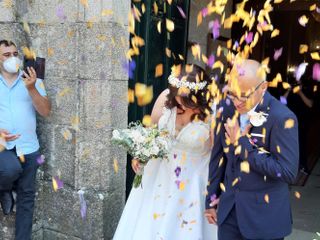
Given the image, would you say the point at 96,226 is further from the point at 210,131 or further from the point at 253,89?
the point at 253,89

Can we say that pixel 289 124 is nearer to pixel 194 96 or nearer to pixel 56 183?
Result: pixel 194 96

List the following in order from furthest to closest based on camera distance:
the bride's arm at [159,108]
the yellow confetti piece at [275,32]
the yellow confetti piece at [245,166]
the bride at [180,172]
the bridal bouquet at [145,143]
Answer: the yellow confetti piece at [275,32]
the bride's arm at [159,108]
the bride at [180,172]
the bridal bouquet at [145,143]
the yellow confetti piece at [245,166]

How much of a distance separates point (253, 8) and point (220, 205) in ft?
18.3

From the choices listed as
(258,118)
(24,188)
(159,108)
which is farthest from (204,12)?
(258,118)

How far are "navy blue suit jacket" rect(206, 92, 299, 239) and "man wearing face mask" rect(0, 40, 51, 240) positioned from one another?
6.83 ft

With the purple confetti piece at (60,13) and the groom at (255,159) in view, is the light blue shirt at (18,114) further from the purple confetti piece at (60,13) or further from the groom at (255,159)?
the groom at (255,159)

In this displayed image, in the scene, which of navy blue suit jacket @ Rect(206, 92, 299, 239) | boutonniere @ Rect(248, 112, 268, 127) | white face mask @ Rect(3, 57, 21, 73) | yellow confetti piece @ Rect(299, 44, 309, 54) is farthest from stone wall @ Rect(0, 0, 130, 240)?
yellow confetti piece @ Rect(299, 44, 309, 54)

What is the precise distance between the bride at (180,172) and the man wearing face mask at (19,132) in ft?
3.81

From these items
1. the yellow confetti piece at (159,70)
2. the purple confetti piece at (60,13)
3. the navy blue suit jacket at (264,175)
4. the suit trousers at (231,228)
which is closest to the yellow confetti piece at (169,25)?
the yellow confetti piece at (159,70)

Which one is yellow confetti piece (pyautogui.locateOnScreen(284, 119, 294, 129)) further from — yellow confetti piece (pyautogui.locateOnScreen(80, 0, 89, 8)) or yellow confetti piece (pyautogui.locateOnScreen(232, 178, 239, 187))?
yellow confetti piece (pyautogui.locateOnScreen(80, 0, 89, 8))

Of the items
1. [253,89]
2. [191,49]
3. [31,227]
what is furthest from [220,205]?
[191,49]

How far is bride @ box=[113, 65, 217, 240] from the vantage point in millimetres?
3535

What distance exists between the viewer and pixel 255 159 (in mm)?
2646

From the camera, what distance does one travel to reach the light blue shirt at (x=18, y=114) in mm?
4160
